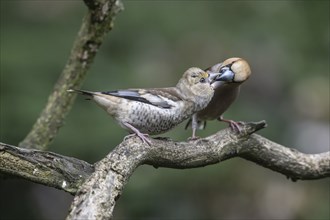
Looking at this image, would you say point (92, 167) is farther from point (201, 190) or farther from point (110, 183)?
point (201, 190)

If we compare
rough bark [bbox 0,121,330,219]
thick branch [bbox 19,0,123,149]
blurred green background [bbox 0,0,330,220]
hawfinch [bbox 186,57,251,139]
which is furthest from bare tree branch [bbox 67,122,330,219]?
blurred green background [bbox 0,0,330,220]

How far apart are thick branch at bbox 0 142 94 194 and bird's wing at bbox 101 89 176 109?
0.71 meters

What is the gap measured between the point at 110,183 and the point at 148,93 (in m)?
0.99

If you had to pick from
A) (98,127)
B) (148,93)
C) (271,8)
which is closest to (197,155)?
(148,93)

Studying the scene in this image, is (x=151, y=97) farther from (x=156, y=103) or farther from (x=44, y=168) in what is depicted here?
(x=44, y=168)

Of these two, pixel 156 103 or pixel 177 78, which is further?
pixel 177 78

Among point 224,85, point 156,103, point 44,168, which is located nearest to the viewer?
point 44,168

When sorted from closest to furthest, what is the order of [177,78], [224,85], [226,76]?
[226,76] < [224,85] < [177,78]

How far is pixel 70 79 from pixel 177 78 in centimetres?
344

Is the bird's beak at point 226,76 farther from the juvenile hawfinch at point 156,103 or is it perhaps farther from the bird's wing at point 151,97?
the bird's wing at point 151,97

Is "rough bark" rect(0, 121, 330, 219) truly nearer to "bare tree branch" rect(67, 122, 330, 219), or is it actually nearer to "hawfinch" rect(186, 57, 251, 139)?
"bare tree branch" rect(67, 122, 330, 219)

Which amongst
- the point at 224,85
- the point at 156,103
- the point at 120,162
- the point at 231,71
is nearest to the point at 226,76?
the point at 231,71

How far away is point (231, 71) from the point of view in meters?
3.71

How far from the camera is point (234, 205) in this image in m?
7.80
